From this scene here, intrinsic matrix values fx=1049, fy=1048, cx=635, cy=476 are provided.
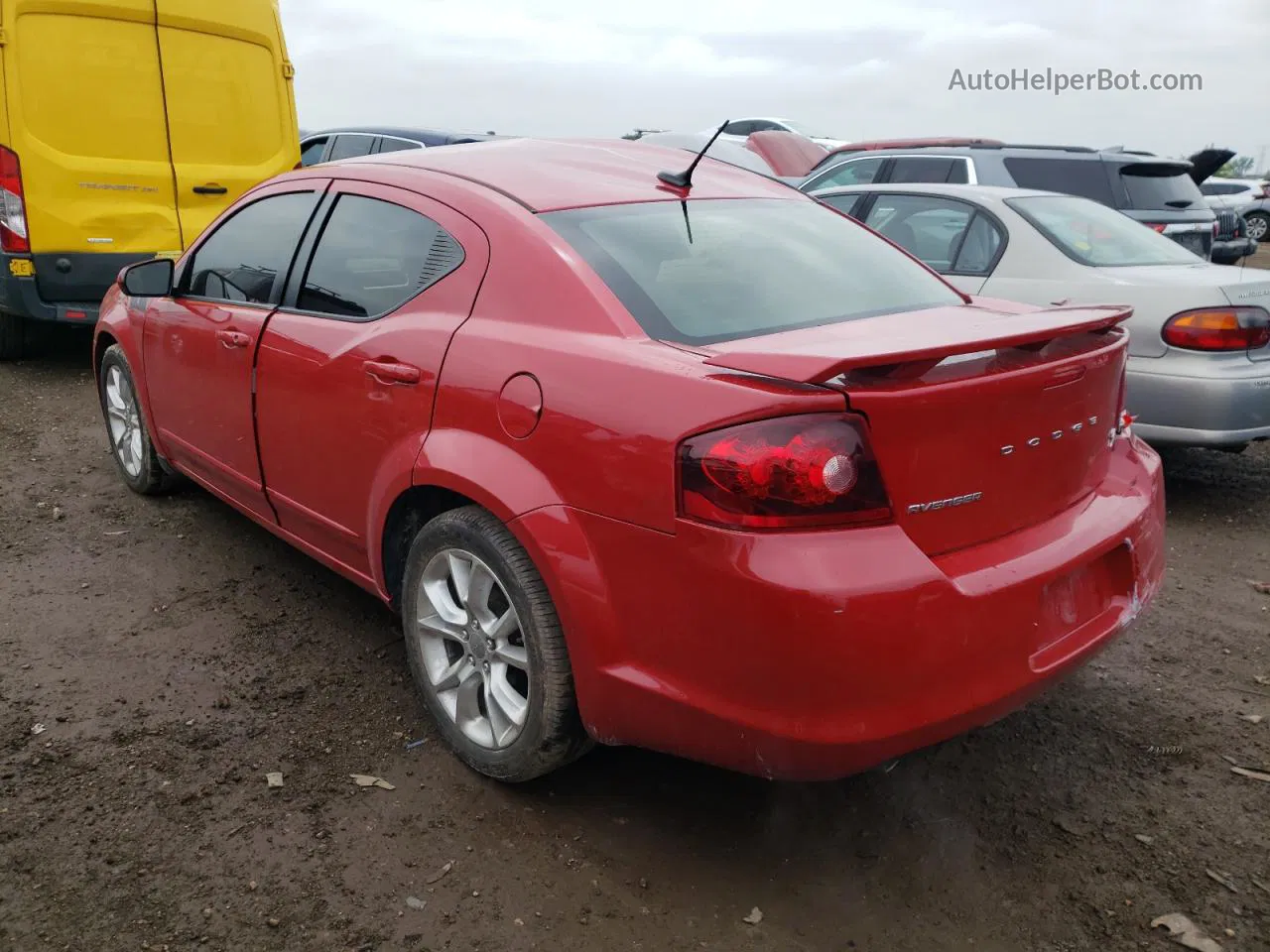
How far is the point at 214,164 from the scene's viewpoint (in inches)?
294

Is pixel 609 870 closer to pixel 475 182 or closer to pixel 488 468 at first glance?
pixel 488 468

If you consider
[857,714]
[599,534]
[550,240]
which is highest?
[550,240]

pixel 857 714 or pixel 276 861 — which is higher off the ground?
pixel 857 714

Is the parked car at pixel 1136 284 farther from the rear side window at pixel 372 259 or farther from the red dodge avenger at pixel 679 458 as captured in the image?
the rear side window at pixel 372 259

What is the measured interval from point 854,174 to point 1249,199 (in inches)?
747

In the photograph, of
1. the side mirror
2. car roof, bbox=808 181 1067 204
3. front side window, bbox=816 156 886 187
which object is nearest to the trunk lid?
the side mirror

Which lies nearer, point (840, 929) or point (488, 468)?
point (840, 929)

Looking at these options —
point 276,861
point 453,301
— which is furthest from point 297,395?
point 276,861

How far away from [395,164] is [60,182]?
464 cm

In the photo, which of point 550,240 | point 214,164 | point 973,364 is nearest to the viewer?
A: point 973,364

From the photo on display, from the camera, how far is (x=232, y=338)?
3514 millimetres

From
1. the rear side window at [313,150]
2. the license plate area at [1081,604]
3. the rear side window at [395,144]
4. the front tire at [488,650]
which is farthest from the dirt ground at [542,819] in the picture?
the rear side window at [313,150]

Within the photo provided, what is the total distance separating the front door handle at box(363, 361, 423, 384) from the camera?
2.71 metres

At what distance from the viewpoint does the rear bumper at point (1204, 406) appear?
4488 millimetres
